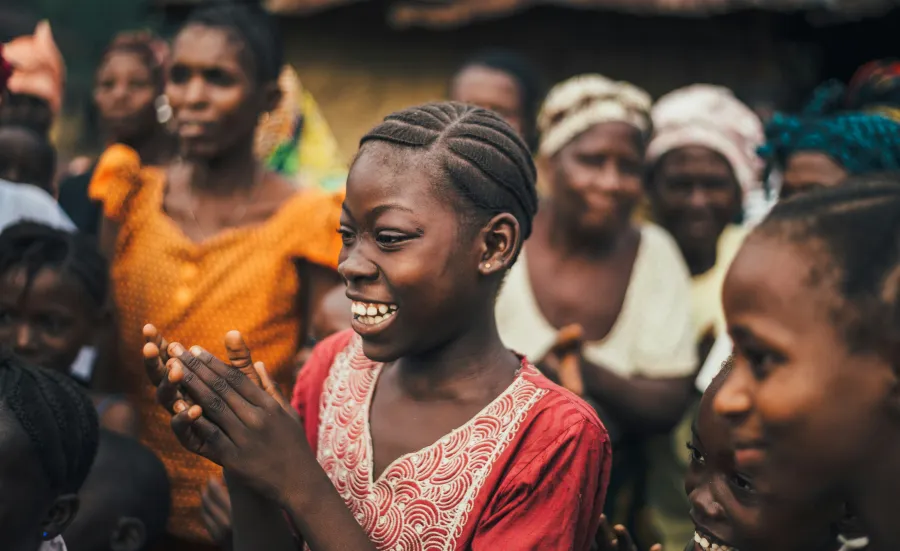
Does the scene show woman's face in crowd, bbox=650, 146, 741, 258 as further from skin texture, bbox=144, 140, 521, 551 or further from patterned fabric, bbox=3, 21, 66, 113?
patterned fabric, bbox=3, 21, 66, 113

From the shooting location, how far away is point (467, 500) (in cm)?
219

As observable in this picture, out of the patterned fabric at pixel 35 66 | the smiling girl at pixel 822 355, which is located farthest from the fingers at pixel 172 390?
the patterned fabric at pixel 35 66

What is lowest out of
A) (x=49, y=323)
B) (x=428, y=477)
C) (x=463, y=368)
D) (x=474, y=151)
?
(x=49, y=323)

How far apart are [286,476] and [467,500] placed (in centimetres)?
38

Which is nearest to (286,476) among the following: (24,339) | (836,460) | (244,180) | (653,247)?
(836,460)

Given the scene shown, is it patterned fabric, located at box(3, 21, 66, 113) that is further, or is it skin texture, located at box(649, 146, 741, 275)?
patterned fabric, located at box(3, 21, 66, 113)

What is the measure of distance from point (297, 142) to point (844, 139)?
162 inches

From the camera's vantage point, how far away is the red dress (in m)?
2.15

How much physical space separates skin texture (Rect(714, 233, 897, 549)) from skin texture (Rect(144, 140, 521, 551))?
2.44 feet

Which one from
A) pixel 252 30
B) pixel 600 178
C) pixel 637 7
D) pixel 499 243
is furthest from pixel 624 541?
pixel 637 7

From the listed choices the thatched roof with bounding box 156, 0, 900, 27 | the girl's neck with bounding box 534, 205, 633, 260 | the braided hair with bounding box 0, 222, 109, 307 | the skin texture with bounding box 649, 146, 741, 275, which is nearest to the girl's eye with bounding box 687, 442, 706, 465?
the girl's neck with bounding box 534, 205, 633, 260

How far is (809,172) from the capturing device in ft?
12.0

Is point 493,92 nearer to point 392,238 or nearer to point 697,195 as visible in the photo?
point 697,195

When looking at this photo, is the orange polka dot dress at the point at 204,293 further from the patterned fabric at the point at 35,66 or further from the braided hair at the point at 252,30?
the patterned fabric at the point at 35,66
